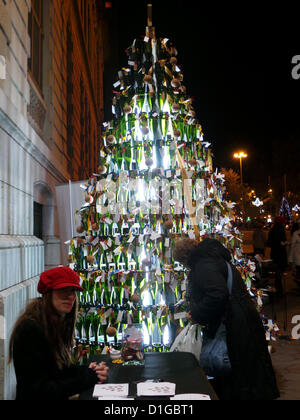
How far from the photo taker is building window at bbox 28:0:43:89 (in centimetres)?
790

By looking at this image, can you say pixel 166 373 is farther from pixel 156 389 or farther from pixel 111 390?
pixel 111 390

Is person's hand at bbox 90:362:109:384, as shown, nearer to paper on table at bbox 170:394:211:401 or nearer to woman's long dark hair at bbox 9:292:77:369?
woman's long dark hair at bbox 9:292:77:369

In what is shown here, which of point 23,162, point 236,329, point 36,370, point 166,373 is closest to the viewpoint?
point 36,370

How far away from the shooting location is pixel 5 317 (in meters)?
4.41

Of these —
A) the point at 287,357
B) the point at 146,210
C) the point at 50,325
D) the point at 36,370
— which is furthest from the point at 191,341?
the point at 287,357

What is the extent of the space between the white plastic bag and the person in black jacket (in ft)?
1.24

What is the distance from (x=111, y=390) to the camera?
254cm

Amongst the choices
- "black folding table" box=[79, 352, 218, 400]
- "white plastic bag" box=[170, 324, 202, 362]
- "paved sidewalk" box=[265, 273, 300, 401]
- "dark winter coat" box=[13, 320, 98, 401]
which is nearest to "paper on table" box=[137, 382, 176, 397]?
"black folding table" box=[79, 352, 218, 400]

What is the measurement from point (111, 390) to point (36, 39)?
25.0 ft

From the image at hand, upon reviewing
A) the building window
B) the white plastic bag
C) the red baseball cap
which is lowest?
the white plastic bag

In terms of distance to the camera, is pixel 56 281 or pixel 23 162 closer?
pixel 56 281

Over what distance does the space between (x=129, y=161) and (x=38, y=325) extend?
3.11 m

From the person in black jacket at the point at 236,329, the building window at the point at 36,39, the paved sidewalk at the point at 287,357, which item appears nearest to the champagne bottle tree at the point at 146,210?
the person in black jacket at the point at 236,329
